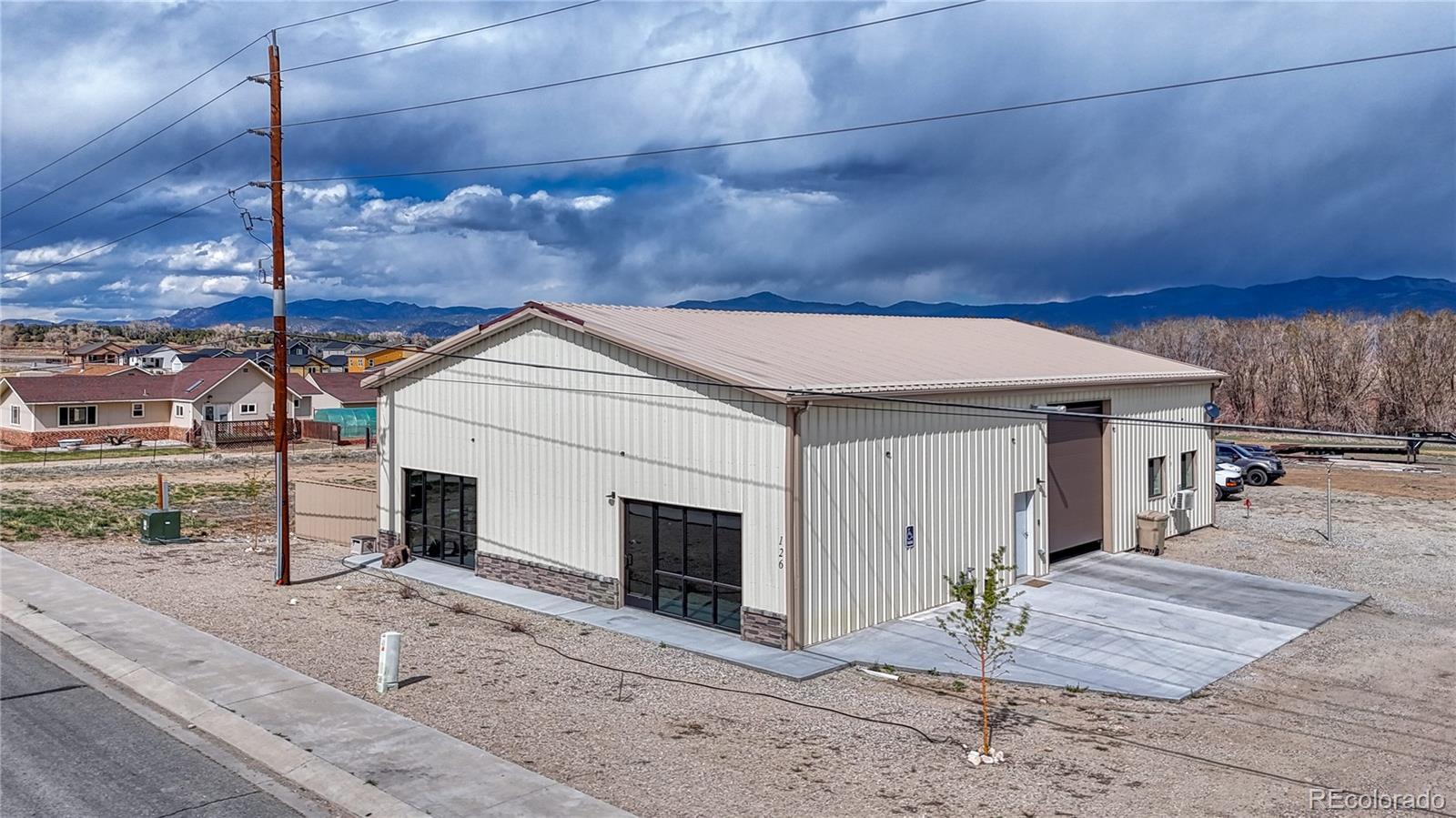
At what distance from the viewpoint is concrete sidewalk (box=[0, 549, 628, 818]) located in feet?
35.0

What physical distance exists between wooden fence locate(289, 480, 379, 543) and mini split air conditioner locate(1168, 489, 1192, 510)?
21.2m

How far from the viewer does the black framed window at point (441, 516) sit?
23266 millimetres

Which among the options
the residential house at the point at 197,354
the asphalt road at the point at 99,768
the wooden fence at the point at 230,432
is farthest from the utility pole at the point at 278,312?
the residential house at the point at 197,354

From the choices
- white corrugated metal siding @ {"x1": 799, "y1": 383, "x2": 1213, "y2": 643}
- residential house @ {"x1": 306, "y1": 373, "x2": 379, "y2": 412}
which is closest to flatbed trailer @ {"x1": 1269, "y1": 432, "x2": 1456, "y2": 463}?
white corrugated metal siding @ {"x1": 799, "y1": 383, "x2": 1213, "y2": 643}

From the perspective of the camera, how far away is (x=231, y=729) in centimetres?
1273

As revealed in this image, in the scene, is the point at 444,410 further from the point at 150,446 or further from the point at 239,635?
the point at 150,446

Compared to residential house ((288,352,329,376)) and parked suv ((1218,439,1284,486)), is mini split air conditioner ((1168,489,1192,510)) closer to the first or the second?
parked suv ((1218,439,1284,486))

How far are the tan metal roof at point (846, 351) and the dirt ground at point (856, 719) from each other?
531 centimetres

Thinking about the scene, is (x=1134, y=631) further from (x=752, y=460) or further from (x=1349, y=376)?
(x=1349, y=376)

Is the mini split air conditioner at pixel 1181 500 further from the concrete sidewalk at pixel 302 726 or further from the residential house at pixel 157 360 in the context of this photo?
the residential house at pixel 157 360

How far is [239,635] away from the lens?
17.4 m

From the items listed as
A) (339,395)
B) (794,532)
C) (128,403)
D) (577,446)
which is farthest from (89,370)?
(794,532)

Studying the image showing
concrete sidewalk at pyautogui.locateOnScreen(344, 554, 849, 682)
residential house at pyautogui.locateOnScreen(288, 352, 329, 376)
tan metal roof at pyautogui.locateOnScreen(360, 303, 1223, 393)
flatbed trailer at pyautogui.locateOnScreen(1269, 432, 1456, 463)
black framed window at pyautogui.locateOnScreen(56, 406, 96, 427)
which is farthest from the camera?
residential house at pyautogui.locateOnScreen(288, 352, 329, 376)

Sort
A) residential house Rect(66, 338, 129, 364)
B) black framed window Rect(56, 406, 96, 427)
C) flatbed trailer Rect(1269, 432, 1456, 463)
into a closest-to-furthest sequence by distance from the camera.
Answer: flatbed trailer Rect(1269, 432, 1456, 463) < black framed window Rect(56, 406, 96, 427) < residential house Rect(66, 338, 129, 364)
